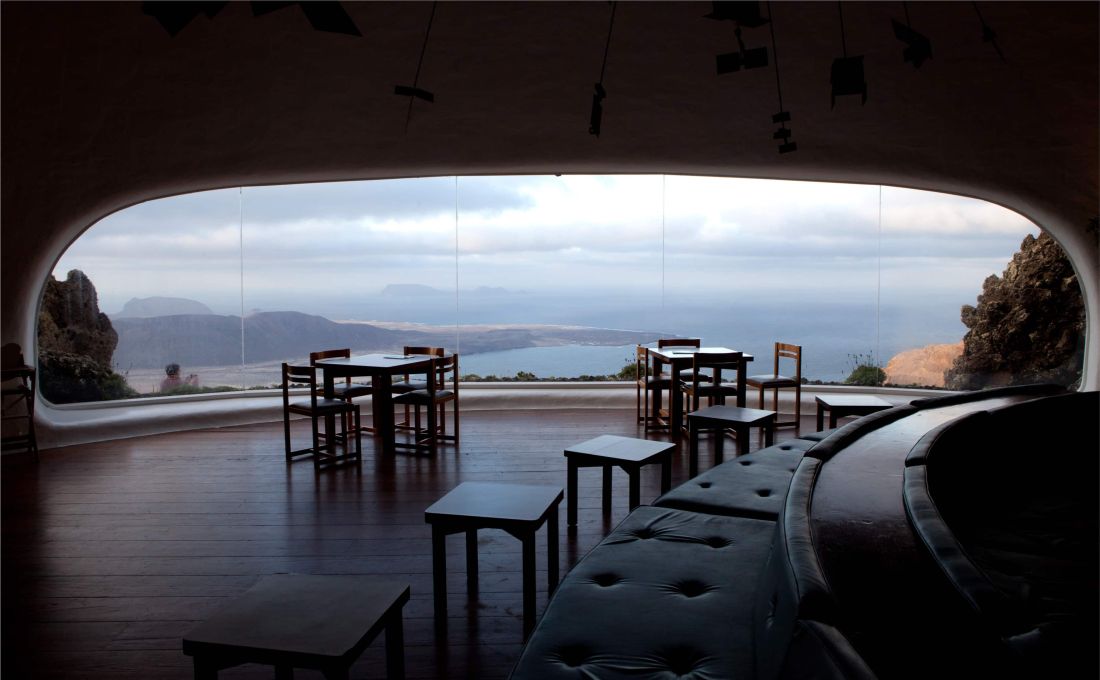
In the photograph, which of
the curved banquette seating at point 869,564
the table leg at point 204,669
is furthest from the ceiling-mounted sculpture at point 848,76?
the table leg at point 204,669

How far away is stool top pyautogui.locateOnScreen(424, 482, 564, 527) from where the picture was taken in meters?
2.62

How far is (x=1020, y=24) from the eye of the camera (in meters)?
4.69

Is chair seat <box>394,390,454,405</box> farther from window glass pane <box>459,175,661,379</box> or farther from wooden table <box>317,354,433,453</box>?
window glass pane <box>459,175,661,379</box>

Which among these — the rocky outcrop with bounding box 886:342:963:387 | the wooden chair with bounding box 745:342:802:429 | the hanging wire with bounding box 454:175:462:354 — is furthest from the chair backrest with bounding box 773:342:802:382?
the hanging wire with bounding box 454:175:462:354

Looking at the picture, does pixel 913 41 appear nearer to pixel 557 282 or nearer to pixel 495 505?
pixel 495 505

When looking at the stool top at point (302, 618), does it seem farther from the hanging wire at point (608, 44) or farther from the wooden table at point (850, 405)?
the wooden table at point (850, 405)

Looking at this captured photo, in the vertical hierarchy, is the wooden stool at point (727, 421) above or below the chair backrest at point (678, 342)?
below

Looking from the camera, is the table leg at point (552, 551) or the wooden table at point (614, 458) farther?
Result: the wooden table at point (614, 458)

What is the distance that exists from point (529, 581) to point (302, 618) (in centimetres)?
110

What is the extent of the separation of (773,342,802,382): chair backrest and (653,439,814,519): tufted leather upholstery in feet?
11.2

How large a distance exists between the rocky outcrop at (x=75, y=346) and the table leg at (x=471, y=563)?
6.04 metres

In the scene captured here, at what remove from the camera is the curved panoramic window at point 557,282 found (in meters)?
7.54

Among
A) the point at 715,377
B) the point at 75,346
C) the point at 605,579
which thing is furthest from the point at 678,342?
the point at 75,346

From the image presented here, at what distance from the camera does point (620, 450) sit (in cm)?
373
